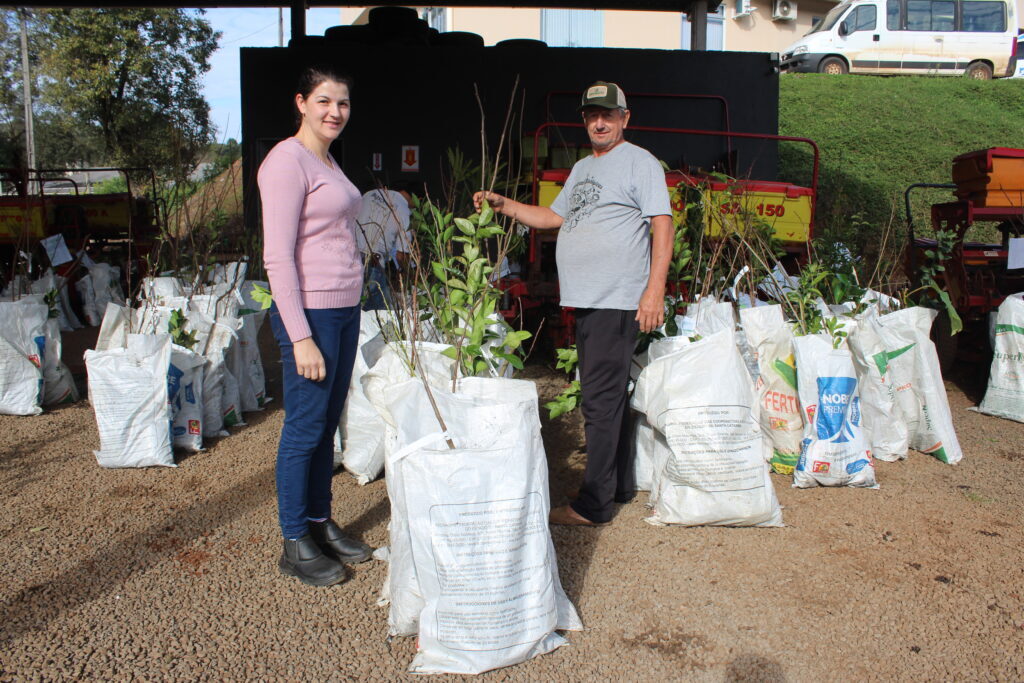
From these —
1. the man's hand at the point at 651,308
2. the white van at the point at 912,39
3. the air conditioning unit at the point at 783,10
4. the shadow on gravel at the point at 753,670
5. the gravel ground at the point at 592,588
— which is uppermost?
the air conditioning unit at the point at 783,10

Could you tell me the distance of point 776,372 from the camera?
12.2 feet

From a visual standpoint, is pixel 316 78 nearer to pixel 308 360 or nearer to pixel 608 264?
pixel 308 360

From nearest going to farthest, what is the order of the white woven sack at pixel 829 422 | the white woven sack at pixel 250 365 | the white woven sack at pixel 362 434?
the white woven sack at pixel 829 422 < the white woven sack at pixel 362 434 < the white woven sack at pixel 250 365

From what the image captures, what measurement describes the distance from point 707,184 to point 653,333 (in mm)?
1449

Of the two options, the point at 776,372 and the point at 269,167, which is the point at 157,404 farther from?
the point at 776,372

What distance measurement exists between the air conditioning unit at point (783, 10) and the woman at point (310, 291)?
83.0 ft

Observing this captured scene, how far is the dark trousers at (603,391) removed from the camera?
3.00 metres

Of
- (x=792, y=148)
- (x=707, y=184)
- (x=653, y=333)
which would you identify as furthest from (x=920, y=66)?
(x=653, y=333)

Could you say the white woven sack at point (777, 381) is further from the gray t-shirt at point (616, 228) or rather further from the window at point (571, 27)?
the window at point (571, 27)

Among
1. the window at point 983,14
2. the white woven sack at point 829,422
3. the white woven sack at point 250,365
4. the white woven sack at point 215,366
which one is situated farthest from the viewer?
the window at point 983,14

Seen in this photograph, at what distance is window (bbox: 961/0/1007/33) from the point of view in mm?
18078

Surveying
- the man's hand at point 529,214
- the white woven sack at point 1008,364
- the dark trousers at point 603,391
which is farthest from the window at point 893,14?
the dark trousers at point 603,391

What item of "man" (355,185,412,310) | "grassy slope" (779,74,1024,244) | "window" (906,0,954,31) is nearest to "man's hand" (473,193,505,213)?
"man" (355,185,412,310)

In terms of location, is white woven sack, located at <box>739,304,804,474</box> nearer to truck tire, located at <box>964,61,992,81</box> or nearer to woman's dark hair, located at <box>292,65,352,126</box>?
woman's dark hair, located at <box>292,65,352,126</box>
